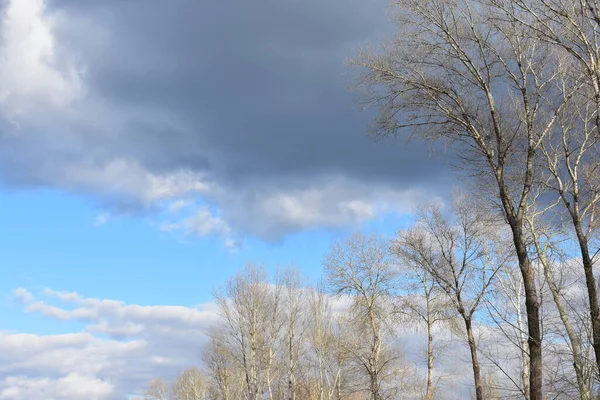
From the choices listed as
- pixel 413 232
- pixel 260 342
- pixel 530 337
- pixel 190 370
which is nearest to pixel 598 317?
pixel 530 337

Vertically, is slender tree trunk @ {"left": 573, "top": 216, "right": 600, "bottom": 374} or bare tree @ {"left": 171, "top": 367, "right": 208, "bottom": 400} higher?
slender tree trunk @ {"left": 573, "top": 216, "right": 600, "bottom": 374}

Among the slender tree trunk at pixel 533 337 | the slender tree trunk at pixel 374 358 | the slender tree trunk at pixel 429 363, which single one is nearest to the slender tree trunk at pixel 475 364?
the slender tree trunk at pixel 429 363

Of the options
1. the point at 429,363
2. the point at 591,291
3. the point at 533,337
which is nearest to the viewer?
the point at 533,337

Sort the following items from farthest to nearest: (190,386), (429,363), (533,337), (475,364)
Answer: (190,386)
(429,363)
(475,364)
(533,337)

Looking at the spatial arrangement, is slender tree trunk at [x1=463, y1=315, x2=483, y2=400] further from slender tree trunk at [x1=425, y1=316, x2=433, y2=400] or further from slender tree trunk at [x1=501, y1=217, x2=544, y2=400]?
slender tree trunk at [x1=501, y1=217, x2=544, y2=400]

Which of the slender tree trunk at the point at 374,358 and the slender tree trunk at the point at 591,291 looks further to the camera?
the slender tree trunk at the point at 374,358

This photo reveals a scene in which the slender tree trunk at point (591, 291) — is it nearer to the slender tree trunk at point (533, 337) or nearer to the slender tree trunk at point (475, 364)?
the slender tree trunk at point (533, 337)

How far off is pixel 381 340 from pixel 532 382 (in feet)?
92.9

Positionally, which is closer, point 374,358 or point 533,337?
point 533,337

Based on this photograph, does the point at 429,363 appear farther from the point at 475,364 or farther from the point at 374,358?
the point at 475,364

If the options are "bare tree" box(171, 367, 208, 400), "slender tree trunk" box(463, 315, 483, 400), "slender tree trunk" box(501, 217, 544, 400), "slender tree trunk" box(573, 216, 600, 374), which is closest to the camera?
"slender tree trunk" box(501, 217, 544, 400)

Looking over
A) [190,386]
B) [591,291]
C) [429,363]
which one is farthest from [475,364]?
[190,386]

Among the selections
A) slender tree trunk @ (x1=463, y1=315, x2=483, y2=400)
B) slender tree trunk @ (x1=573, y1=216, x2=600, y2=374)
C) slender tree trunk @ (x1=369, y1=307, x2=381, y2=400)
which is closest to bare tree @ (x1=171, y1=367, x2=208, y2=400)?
slender tree trunk @ (x1=369, y1=307, x2=381, y2=400)

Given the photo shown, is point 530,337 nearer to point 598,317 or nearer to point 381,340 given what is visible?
point 598,317
